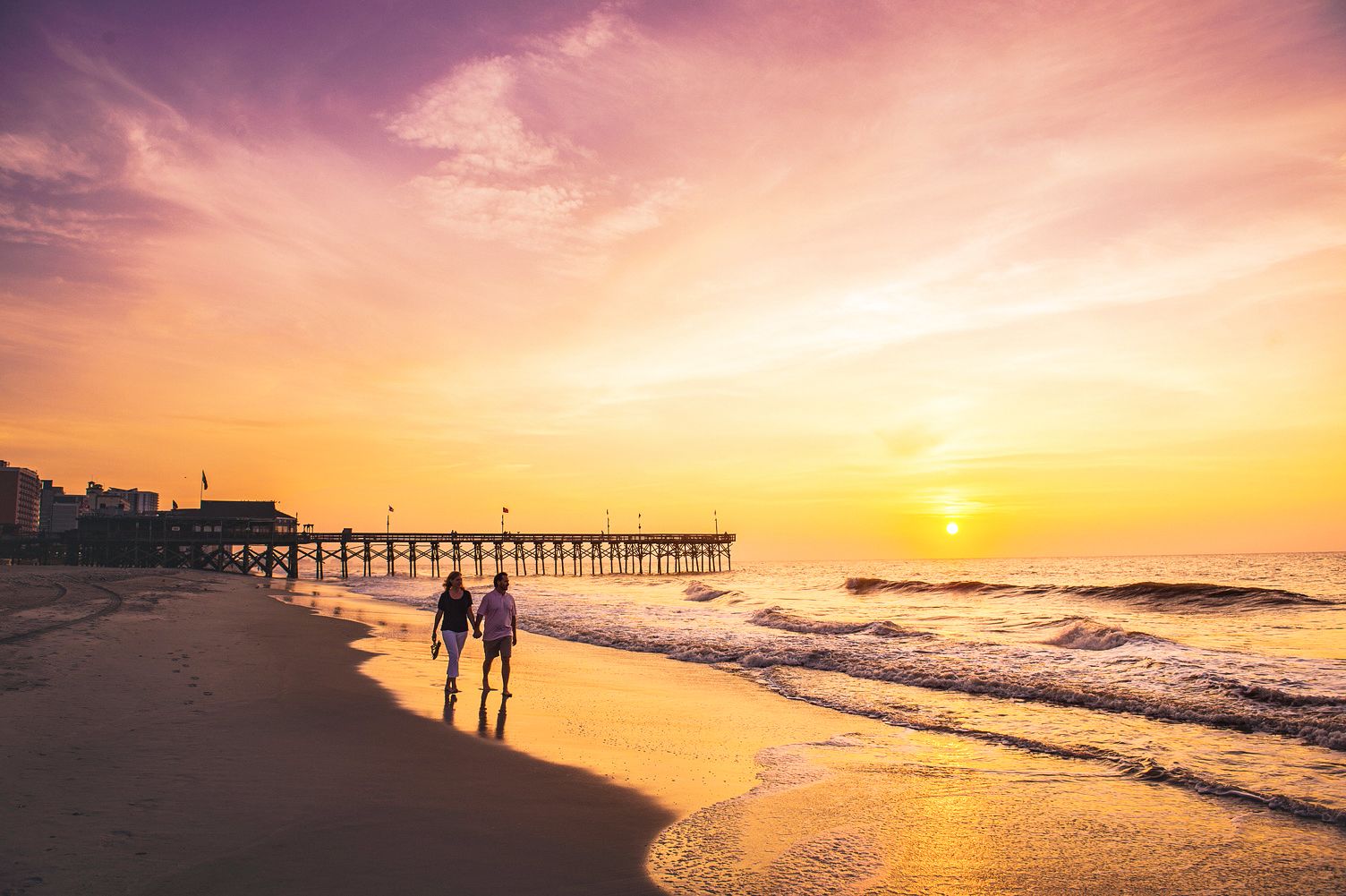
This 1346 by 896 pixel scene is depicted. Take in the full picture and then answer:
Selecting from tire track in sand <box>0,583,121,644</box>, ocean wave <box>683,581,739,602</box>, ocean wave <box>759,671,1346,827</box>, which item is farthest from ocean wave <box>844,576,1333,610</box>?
tire track in sand <box>0,583,121,644</box>

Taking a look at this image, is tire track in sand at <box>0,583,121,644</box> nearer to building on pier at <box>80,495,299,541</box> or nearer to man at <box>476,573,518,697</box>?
man at <box>476,573,518,697</box>

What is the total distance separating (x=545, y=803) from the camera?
6582mm

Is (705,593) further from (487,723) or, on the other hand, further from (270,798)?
(270,798)

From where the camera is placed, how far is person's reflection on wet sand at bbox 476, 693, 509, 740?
9297 millimetres

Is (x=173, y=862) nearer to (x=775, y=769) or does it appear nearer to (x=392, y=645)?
(x=775, y=769)

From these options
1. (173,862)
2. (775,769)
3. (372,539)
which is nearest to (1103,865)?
(775,769)

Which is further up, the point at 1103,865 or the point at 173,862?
the point at 173,862

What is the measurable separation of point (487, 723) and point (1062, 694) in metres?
9.55

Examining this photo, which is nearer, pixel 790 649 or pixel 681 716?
pixel 681 716

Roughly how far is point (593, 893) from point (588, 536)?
104 metres

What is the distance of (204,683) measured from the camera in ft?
37.3

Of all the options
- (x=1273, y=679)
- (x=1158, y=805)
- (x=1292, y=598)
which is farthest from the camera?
(x=1292, y=598)

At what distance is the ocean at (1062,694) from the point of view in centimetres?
695

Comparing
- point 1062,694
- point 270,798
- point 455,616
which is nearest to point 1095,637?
point 1062,694
